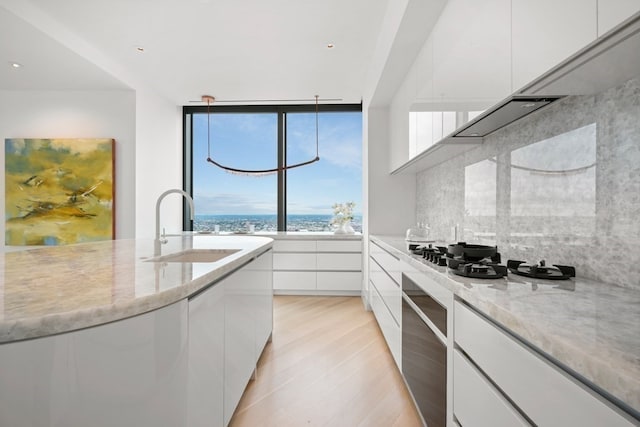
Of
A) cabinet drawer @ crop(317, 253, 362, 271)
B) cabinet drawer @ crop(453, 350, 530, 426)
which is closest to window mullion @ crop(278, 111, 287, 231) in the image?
cabinet drawer @ crop(317, 253, 362, 271)

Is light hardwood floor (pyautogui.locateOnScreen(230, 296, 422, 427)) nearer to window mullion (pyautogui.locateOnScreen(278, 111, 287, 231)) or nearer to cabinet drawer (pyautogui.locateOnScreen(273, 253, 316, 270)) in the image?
cabinet drawer (pyautogui.locateOnScreen(273, 253, 316, 270))

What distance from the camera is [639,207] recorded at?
1.06 metres

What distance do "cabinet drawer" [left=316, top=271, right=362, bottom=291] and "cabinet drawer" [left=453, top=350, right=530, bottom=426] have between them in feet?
10.5

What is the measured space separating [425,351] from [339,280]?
9.41 feet

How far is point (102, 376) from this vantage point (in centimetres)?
85

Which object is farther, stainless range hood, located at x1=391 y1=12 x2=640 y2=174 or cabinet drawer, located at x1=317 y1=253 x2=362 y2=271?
cabinet drawer, located at x1=317 y1=253 x2=362 y2=271

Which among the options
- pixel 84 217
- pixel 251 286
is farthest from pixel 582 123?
pixel 84 217

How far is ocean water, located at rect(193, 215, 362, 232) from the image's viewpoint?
17.1 feet

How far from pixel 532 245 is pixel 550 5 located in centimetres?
104

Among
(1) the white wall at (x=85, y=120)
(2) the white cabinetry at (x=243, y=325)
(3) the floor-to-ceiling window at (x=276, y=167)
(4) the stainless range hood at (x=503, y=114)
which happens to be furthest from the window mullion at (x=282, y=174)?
(4) the stainless range hood at (x=503, y=114)

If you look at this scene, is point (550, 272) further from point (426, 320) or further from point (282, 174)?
point (282, 174)

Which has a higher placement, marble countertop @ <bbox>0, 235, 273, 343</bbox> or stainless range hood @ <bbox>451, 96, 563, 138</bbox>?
stainless range hood @ <bbox>451, 96, 563, 138</bbox>

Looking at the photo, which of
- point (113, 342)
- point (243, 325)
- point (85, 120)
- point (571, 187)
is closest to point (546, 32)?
point (571, 187)

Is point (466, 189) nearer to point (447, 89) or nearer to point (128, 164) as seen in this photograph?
point (447, 89)
